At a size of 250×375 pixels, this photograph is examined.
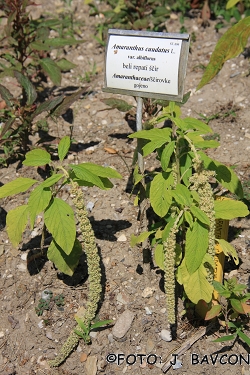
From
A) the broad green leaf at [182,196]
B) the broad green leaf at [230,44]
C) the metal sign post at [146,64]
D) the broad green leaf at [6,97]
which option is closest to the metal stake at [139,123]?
the metal sign post at [146,64]

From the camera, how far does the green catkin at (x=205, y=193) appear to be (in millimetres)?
2035

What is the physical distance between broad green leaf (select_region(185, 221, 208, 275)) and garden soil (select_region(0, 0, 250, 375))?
0.56 m

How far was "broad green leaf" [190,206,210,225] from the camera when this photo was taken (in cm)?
208

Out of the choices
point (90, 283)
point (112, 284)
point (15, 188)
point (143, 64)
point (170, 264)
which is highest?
point (143, 64)

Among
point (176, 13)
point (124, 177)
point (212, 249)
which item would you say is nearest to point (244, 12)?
point (176, 13)

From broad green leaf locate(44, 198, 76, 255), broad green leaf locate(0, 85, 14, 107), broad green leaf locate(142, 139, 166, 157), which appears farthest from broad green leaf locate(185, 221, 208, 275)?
broad green leaf locate(0, 85, 14, 107)

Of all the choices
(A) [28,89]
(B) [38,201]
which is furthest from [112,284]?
(A) [28,89]

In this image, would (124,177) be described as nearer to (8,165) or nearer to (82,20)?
(8,165)

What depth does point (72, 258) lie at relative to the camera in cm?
255

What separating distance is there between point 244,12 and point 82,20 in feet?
5.60

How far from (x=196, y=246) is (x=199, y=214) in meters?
0.15

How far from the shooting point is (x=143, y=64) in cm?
238

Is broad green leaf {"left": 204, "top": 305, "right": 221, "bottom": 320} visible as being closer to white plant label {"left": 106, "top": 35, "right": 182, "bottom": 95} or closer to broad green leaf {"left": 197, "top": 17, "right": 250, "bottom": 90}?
white plant label {"left": 106, "top": 35, "right": 182, "bottom": 95}

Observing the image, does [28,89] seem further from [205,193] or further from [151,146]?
[205,193]
